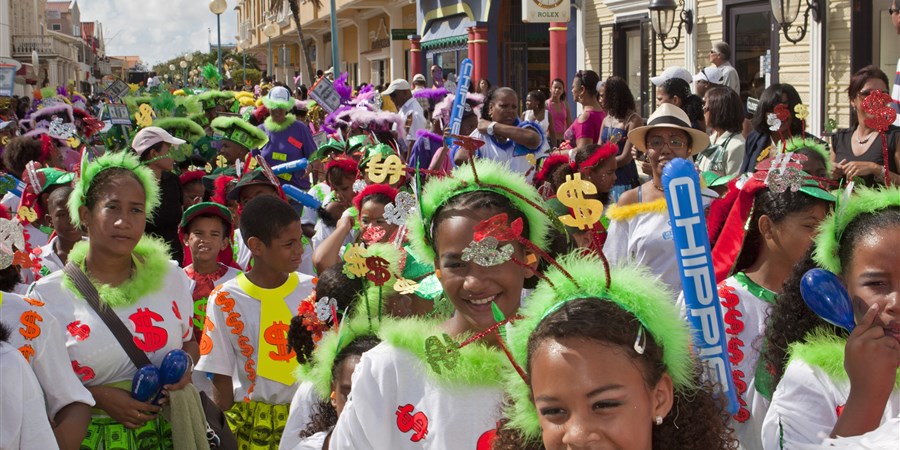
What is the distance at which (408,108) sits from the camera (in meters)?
13.0

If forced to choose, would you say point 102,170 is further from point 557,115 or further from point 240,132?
point 557,115

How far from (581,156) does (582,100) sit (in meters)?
3.29

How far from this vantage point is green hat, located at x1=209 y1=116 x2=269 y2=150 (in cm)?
988

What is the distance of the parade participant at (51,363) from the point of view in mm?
3615

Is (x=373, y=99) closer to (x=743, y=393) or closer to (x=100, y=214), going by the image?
(x=100, y=214)

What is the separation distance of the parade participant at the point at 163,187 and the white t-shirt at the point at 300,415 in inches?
→ 109

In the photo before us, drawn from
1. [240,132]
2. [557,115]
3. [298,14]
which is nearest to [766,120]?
[240,132]

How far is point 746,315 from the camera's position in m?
3.69

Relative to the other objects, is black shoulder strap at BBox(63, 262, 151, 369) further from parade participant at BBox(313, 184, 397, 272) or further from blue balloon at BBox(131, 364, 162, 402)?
parade participant at BBox(313, 184, 397, 272)

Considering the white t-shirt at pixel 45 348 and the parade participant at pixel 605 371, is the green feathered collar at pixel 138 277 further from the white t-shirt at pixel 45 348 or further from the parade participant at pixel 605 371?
the parade participant at pixel 605 371

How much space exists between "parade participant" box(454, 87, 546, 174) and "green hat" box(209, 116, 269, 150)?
202 centimetres

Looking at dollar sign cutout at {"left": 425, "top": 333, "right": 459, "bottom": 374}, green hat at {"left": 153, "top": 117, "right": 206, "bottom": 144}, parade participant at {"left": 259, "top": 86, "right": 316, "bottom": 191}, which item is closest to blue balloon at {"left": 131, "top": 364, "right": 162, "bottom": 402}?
dollar sign cutout at {"left": 425, "top": 333, "right": 459, "bottom": 374}

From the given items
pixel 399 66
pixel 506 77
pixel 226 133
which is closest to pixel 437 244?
pixel 226 133

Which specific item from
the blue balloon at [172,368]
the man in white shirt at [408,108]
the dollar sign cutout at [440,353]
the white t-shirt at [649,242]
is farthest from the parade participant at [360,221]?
the man in white shirt at [408,108]
